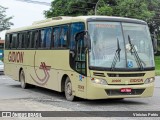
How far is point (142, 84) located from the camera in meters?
14.1

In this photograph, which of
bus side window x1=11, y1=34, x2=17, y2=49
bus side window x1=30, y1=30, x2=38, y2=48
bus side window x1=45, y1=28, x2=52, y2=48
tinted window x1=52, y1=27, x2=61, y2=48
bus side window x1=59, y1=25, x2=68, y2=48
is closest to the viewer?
bus side window x1=59, y1=25, x2=68, y2=48

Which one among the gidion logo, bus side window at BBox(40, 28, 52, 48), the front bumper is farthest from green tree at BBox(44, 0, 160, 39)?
the front bumper

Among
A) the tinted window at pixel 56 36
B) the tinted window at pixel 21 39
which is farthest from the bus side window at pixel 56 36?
the tinted window at pixel 21 39

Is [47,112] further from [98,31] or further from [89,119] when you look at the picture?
[98,31]

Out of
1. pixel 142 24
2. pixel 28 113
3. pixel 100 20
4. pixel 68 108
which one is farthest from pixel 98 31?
pixel 28 113

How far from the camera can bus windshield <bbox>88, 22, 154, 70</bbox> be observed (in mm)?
13711

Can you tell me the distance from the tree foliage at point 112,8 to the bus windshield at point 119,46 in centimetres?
3666

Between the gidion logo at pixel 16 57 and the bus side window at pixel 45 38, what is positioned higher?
the bus side window at pixel 45 38

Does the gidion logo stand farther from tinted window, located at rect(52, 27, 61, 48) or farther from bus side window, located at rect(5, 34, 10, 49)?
tinted window, located at rect(52, 27, 61, 48)

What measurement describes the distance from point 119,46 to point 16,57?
29.4 feet

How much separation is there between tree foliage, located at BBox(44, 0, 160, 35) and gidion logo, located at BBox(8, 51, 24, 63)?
2910 cm

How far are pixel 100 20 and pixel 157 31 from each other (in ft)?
183

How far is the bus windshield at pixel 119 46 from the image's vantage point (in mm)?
13711

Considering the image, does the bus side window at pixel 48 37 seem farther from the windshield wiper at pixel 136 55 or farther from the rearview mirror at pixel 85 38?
the windshield wiper at pixel 136 55
